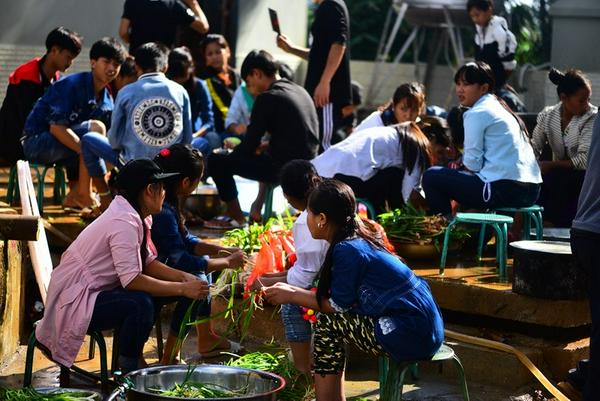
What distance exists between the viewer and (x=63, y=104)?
947 centimetres

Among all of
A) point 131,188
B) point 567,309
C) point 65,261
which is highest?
point 131,188

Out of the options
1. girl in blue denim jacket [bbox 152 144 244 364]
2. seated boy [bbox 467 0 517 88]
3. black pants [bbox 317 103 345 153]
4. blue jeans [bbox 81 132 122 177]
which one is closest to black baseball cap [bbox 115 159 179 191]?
girl in blue denim jacket [bbox 152 144 244 364]

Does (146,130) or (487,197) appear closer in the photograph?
(487,197)

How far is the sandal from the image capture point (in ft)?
32.1

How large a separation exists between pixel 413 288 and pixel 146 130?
12.4ft

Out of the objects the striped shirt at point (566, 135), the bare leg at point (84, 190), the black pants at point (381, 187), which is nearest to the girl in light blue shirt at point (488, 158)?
the black pants at point (381, 187)

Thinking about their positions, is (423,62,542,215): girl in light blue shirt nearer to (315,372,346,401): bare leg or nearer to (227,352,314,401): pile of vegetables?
(227,352,314,401): pile of vegetables

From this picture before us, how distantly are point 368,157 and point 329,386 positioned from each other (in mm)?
3156

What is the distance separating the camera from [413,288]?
19.3 ft

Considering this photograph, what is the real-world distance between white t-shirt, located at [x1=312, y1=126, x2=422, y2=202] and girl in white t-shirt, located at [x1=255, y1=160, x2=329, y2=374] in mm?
2136

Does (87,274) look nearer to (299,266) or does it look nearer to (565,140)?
(299,266)

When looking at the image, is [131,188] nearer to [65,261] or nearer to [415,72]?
[65,261]

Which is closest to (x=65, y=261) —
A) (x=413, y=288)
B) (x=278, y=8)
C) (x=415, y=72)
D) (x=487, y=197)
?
(x=413, y=288)

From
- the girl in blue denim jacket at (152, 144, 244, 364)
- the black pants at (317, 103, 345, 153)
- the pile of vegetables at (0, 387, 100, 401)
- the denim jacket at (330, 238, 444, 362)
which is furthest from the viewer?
the black pants at (317, 103, 345, 153)
